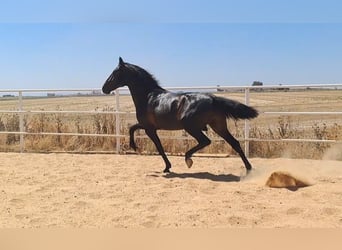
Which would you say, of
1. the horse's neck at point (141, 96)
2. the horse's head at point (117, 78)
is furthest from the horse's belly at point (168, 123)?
the horse's head at point (117, 78)

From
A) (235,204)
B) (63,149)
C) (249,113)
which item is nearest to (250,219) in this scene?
(235,204)

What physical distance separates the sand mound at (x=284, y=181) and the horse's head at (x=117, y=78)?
3243 millimetres

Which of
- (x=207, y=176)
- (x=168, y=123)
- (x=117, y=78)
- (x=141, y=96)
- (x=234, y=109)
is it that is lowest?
(x=207, y=176)

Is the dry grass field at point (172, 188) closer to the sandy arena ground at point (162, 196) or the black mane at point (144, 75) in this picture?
the sandy arena ground at point (162, 196)

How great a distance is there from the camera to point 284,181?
19.1 feet

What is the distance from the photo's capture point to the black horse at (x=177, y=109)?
6.61 metres

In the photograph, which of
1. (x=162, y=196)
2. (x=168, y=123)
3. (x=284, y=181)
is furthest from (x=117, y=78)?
(x=284, y=181)

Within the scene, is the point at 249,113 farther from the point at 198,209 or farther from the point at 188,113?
Answer: the point at 198,209

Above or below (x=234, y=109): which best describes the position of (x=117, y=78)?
above

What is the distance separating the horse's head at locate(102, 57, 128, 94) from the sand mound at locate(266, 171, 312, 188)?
324cm

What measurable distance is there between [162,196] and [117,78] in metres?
3.04

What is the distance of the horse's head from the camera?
7.60 meters

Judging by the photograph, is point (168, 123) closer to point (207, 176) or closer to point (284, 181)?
point (207, 176)

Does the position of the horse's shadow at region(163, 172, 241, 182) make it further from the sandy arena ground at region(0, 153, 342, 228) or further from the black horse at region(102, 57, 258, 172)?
the black horse at region(102, 57, 258, 172)
